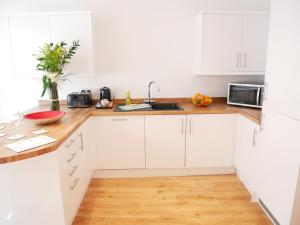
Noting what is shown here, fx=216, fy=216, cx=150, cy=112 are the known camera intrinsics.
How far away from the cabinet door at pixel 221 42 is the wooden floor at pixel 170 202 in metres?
1.42

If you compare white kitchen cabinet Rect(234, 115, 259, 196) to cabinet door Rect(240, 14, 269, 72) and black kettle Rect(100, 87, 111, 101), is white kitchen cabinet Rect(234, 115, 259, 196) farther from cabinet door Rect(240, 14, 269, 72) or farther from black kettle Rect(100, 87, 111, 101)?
black kettle Rect(100, 87, 111, 101)

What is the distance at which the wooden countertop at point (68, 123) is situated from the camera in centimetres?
137

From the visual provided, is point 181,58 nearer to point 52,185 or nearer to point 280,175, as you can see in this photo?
point 280,175

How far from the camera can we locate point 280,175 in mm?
1737

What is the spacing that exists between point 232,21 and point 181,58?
0.76m

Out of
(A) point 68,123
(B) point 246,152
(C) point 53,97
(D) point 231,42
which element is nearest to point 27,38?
(C) point 53,97

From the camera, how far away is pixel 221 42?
2.65 m

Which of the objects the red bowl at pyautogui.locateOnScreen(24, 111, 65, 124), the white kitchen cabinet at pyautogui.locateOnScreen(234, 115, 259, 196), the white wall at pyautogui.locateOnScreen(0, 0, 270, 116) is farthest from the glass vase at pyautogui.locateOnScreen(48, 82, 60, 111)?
the white kitchen cabinet at pyautogui.locateOnScreen(234, 115, 259, 196)

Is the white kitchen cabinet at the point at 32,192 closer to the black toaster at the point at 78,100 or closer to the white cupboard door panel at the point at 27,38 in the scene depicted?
the black toaster at the point at 78,100

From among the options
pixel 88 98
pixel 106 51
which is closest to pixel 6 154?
pixel 88 98

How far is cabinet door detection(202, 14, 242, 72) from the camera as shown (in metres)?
2.59

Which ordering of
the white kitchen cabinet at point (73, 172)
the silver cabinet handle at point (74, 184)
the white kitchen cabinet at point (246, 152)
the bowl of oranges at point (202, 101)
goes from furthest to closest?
the bowl of oranges at point (202, 101) → the white kitchen cabinet at point (246, 152) → the silver cabinet handle at point (74, 184) → the white kitchen cabinet at point (73, 172)

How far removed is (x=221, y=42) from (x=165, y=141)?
1.40m

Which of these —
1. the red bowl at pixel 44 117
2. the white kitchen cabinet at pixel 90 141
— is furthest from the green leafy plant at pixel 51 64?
the white kitchen cabinet at pixel 90 141
